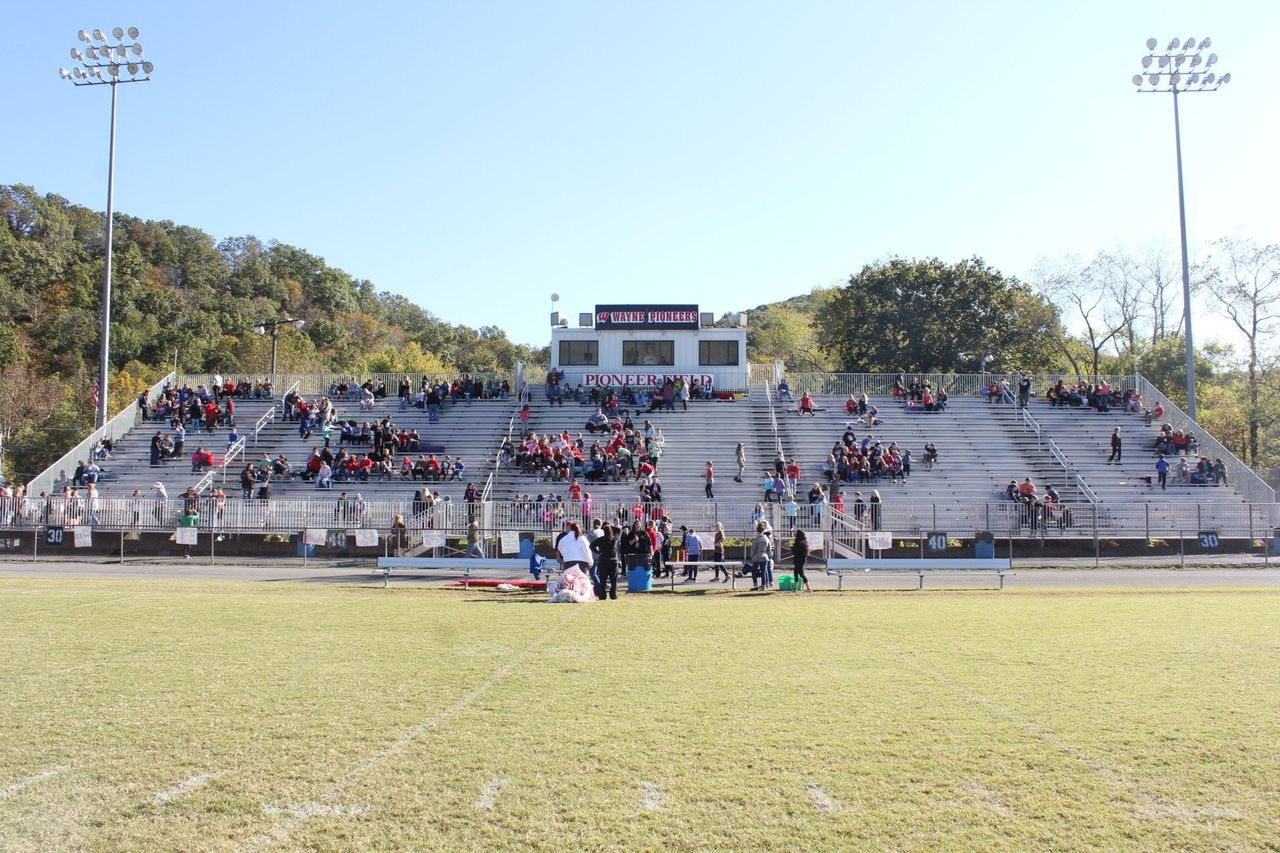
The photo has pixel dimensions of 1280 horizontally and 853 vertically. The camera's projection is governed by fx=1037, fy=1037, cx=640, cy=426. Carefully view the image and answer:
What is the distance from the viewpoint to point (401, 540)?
96.7 feet

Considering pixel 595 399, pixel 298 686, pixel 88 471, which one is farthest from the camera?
pixel 595 399

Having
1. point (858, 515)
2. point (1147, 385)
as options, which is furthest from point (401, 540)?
point (1147, 385)

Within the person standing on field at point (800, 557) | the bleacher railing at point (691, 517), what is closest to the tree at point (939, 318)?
the bleacher railing at point (691, 517)

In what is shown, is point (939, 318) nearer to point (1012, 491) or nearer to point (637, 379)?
point (637, 379)

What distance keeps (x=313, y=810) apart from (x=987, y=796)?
3848mm

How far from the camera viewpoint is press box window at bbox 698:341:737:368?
4822 cm

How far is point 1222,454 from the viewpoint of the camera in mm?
37812

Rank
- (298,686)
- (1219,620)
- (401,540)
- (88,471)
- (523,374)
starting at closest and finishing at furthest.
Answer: (298,686) < (1219,620) < (401,540) < (88,471) < (523,374)

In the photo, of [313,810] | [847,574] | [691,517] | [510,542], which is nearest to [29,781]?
[313,810]

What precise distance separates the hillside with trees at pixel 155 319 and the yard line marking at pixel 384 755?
56959 mm

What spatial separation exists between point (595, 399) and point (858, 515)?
17.1 meters

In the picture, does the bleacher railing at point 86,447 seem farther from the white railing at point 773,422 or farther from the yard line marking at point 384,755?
the yard line marking at point 384,755

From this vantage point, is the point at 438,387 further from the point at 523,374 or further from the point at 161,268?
the point at 161,268

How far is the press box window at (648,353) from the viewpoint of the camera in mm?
48219
